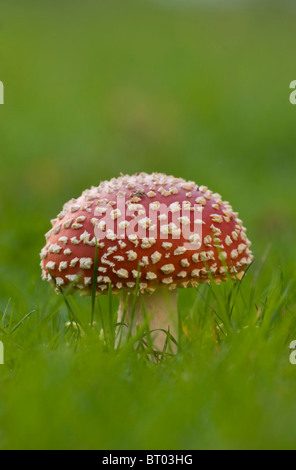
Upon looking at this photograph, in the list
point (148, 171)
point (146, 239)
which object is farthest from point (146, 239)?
point (148, 171)

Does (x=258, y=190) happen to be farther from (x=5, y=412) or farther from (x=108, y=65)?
(x=5, y=412)

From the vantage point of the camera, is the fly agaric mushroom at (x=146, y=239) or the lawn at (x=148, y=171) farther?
the fly agaric mushroom at (x=146, y=239)

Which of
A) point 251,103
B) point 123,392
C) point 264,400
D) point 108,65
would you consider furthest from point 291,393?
point 108,65

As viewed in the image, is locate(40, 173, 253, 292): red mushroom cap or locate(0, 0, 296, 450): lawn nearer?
locate(0, 0, 296, 450): lawn

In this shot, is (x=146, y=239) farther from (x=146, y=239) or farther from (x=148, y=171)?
(x=148, y=171)

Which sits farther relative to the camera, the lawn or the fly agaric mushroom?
the fly agaric mushroom
